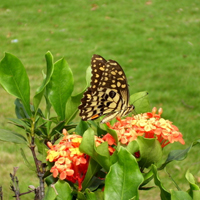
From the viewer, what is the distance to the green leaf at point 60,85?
1.57m

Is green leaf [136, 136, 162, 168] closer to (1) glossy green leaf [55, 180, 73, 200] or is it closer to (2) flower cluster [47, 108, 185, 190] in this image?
(2) flower cluster [47, 108, 185, 190]

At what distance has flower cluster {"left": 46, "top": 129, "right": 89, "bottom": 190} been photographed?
1152 millimetres

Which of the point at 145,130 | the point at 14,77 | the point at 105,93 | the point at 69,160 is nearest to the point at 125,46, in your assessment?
the point at 105,93

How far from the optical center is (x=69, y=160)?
3.84 ft

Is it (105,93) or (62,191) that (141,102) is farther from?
(62,191)

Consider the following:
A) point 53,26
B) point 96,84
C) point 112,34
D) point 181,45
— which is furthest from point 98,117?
point 53,26

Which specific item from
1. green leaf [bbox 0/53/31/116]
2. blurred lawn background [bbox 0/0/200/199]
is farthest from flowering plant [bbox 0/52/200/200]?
blurred lawn background [bbox 0/0/200/199]

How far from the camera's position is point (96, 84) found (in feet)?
5.61

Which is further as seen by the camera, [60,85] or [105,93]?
[105,93]

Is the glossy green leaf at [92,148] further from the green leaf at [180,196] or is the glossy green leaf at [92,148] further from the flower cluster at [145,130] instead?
the green leaf at [180,196]

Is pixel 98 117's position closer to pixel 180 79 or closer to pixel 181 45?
pixel 180 79

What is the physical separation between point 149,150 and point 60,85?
62 cm

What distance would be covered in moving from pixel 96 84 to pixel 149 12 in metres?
8.24

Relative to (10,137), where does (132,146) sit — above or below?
above
